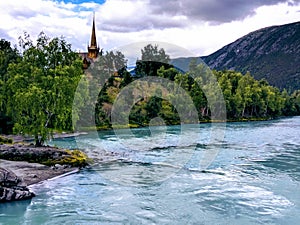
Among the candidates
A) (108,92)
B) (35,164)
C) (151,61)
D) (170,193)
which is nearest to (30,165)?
(35,164)

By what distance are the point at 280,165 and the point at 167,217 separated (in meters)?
16.7

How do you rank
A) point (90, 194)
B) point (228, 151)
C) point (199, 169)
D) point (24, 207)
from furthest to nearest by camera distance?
point (228, 151) → point (199, 169) → point (90, 194) → point (24, 207)

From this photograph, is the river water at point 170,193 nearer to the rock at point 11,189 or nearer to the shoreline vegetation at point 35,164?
the rock at point 11,189

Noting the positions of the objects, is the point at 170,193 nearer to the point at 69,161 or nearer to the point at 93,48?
the point at 69,161

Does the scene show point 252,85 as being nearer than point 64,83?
No

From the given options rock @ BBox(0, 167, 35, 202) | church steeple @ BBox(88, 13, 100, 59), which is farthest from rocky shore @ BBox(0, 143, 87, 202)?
church steeple @ BBox(88, 13, 100, 59)

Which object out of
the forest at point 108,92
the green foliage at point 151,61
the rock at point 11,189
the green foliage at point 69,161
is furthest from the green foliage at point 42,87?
the green foliage at point 151,61

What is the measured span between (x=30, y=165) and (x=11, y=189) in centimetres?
757

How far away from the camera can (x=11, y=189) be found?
19.6 metres

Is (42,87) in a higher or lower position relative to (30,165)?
higher

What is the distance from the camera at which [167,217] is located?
17.2m

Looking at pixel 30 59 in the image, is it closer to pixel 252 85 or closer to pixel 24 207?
pixel 24 207

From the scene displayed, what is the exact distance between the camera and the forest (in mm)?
33594

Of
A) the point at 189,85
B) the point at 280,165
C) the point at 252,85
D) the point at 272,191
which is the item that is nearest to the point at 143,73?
the point at 189,85
